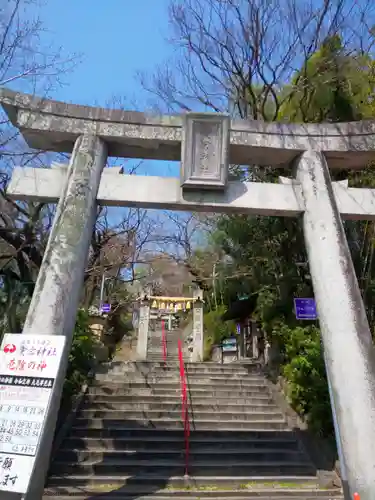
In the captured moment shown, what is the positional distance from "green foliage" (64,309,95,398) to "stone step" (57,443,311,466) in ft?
5.71

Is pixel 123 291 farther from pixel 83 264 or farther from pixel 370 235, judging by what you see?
pixel 83 264

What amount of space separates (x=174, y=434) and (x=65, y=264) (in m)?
4.51

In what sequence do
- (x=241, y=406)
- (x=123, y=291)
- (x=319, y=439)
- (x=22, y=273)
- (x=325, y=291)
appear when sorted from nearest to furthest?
(x=325, y=291)
(x=319, y=439)
(x=22, y=273)
(x=241, y=406)
(x=123, y=291)

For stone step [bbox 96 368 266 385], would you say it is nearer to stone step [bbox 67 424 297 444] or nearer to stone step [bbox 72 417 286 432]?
stone step [bbox 72 417 286 432]

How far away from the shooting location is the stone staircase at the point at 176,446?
21.2 feet

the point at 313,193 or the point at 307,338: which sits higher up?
Result: the point at 313,193

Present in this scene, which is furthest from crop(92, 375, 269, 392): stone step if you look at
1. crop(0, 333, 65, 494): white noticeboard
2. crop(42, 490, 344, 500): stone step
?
crop(0, 333, 65, 494): white noticeboard

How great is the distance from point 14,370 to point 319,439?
5852 millimetres

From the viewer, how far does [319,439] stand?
7695 mm

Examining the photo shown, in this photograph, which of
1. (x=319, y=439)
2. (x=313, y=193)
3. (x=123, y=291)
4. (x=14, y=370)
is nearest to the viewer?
(x=14, y=370)

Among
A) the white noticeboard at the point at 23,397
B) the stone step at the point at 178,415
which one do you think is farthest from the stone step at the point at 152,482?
the white noticeboard at the point at 23,397

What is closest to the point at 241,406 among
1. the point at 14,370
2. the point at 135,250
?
the point at 14,370

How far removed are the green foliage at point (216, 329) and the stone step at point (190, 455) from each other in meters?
8.74

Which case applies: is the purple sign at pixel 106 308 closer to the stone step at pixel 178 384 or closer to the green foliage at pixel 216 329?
the green foliage at pixel 216 329
